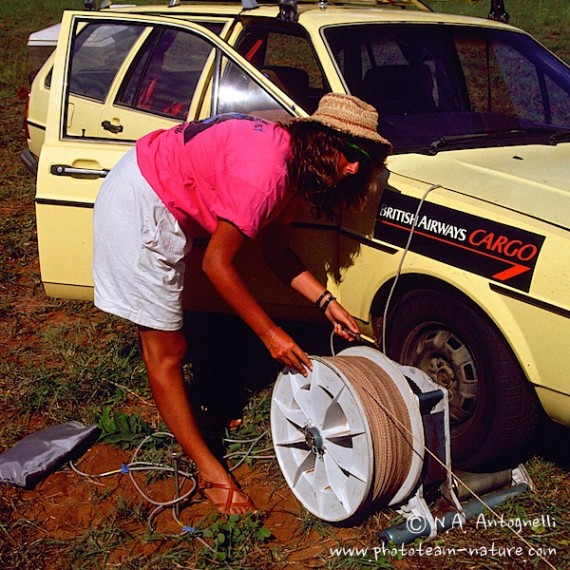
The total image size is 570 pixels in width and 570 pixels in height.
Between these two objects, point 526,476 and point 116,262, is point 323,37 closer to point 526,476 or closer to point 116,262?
point 116,262

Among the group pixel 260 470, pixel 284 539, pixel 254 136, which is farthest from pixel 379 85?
pixel 284 539

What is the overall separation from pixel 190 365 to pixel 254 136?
1785 mm

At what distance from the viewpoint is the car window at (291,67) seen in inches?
152

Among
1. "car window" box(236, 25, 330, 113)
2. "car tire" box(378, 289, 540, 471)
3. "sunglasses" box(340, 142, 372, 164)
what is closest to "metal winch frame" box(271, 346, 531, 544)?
"car tire" box(378, 289, 540, 471)

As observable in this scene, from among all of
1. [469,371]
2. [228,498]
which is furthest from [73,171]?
[469,371]

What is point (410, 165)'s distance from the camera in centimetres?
328

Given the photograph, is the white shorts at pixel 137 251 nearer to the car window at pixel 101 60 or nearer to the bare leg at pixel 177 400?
the bare leg at pixel 177 400

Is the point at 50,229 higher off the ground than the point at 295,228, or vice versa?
the point at 295,228

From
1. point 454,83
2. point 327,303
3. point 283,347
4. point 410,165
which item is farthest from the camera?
point 454,83

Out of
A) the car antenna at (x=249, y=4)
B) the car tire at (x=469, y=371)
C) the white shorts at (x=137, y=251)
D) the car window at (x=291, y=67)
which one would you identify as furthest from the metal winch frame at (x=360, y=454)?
the car antenna at (x=249, y=4)

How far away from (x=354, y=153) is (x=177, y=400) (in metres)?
1.18

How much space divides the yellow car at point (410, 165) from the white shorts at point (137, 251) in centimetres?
53

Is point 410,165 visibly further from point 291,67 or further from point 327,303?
point 291,67

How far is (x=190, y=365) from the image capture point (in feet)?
13.9
